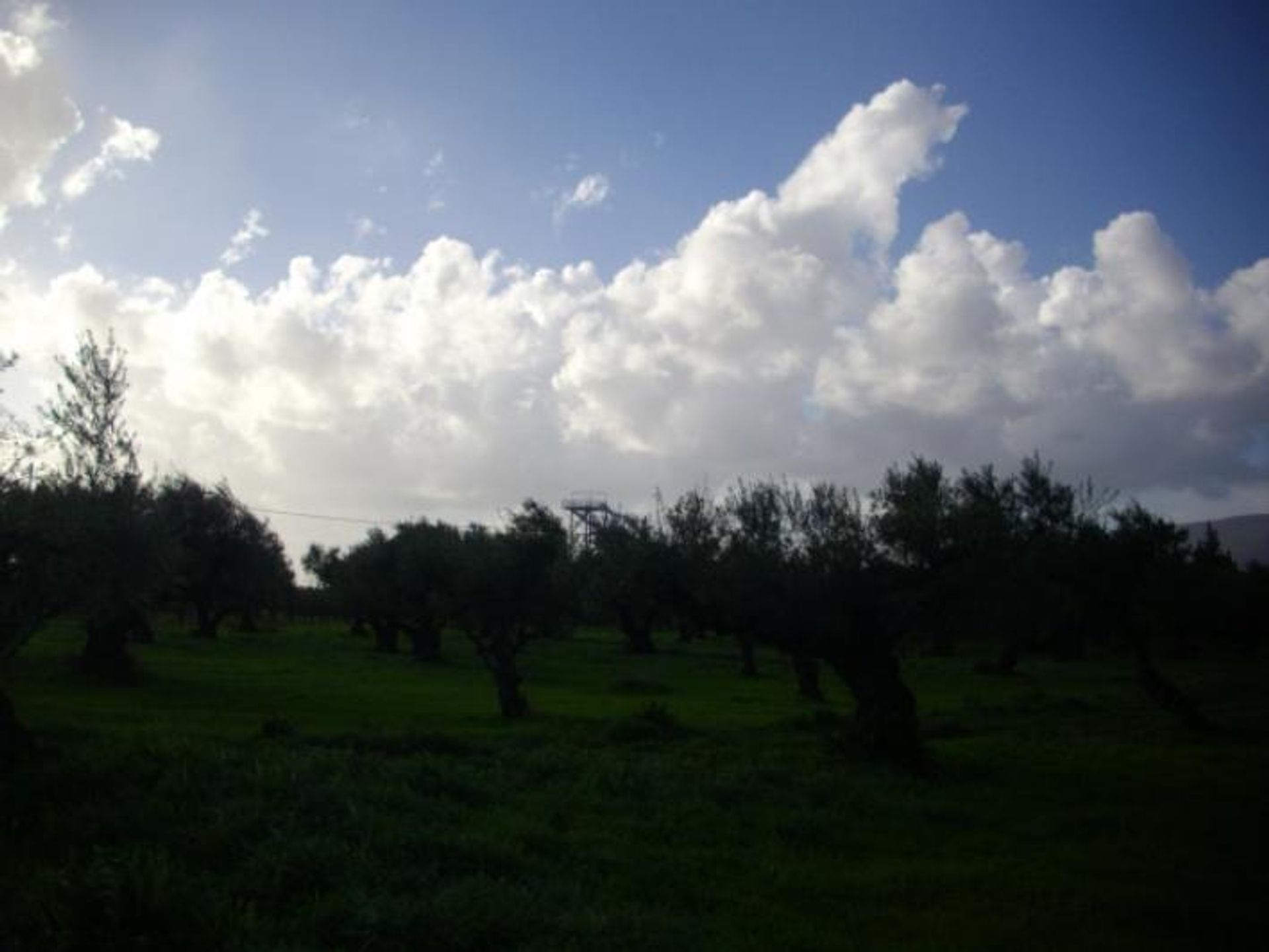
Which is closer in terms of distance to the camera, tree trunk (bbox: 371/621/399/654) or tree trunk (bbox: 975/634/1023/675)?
tree trunk (bbox: 975/634/1023/675)

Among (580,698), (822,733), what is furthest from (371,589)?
(822,733)

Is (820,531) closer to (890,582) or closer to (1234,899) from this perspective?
(890,582)

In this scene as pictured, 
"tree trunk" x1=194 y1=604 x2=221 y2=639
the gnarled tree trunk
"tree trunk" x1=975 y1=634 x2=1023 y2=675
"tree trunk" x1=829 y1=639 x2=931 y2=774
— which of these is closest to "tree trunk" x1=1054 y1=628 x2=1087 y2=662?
"tree trunk" x1=975 y1=634 x2=1023 y2=675

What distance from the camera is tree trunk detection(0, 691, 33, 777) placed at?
19.0m

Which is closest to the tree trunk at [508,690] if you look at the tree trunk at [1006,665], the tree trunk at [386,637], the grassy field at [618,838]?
the grassy field at [618,838]

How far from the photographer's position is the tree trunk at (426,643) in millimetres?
68750

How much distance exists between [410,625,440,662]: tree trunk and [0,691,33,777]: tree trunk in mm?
48483

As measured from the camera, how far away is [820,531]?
2592 cm

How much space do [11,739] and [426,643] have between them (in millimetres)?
50602

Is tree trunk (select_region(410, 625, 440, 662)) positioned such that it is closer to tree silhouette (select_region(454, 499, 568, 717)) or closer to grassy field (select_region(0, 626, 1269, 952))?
tree silhouette (select_region(454, 499, 568, 717))

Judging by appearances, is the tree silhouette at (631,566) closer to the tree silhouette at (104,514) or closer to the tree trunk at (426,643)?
the tree silhouette at (104,514)

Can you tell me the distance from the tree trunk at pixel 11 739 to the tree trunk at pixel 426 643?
48483 mm

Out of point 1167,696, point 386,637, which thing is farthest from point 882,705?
point 386,637

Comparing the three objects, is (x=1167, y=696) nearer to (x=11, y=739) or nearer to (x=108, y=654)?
(x=11, y=739)
